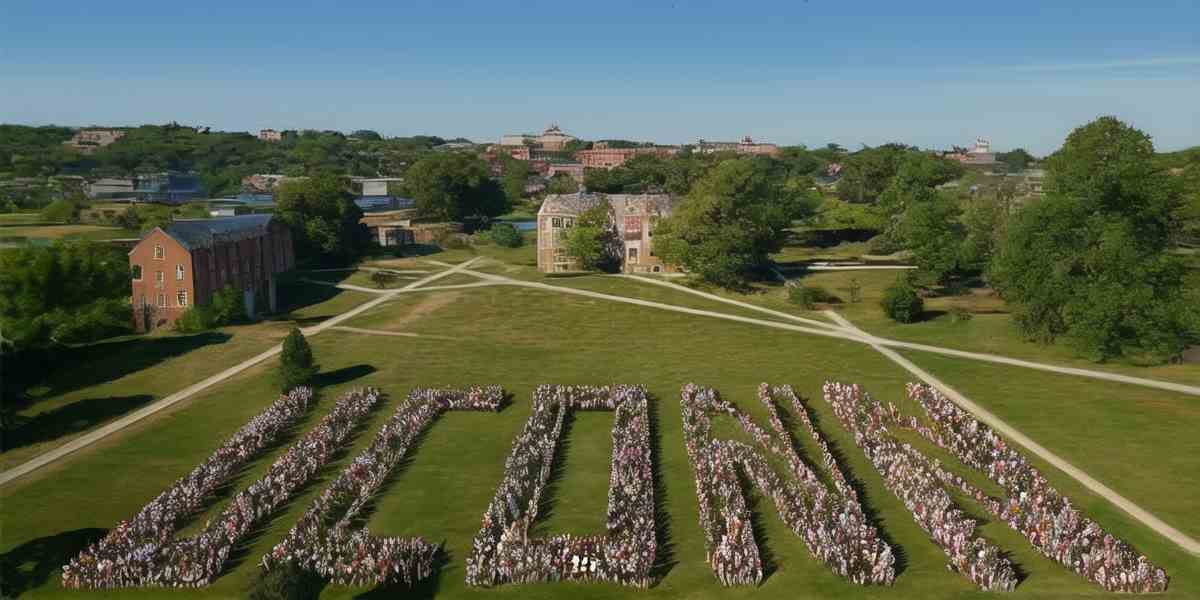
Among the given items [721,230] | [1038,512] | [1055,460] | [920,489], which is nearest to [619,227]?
[721,230]

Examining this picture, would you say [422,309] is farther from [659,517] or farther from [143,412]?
[659,517]

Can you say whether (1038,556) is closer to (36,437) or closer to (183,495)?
(183,495)

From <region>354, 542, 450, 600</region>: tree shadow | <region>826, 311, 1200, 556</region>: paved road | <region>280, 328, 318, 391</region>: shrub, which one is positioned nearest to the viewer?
<region>354, 542, 450, 600</region>: tree shadow

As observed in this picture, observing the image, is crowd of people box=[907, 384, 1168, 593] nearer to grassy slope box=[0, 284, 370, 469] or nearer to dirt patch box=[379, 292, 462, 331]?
dirt patch box=[379, 292, 462, 331]

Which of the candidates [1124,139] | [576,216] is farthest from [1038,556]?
[576,216]

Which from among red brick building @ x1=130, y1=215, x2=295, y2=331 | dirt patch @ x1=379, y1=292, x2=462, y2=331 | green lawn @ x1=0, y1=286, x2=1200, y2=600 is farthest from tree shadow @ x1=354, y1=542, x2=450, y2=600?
red brick building @ x1=130, y1=215, x2=295, y2=331

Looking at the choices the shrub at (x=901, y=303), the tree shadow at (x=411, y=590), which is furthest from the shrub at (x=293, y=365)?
the shrub at (x=901, y=303)
